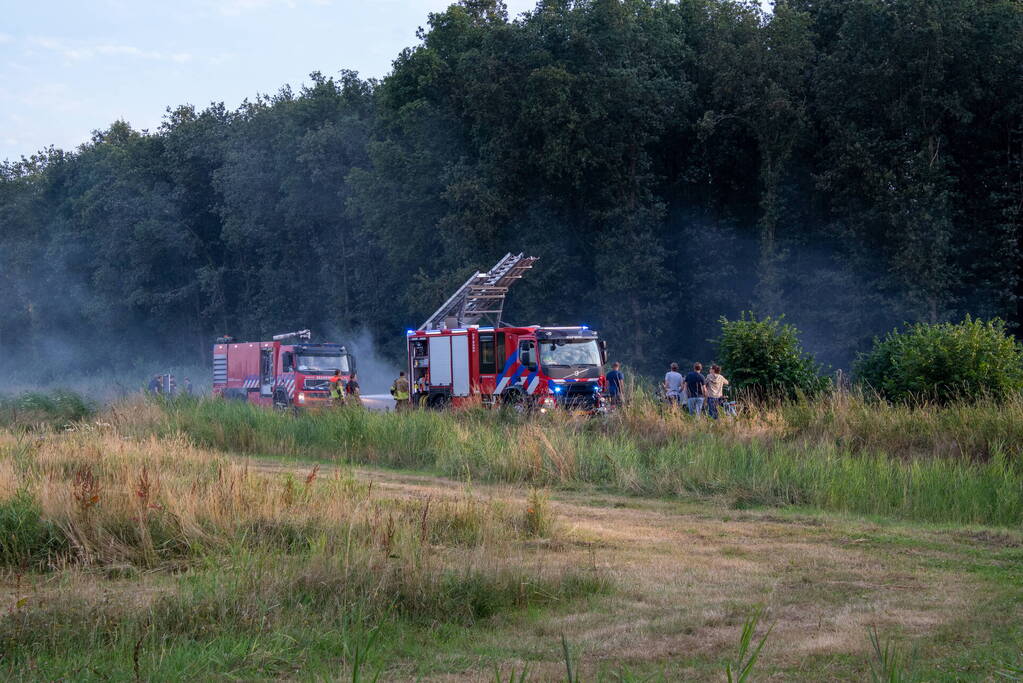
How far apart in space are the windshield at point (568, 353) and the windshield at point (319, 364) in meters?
11.9

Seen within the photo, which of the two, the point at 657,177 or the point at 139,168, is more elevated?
the point at 139,168

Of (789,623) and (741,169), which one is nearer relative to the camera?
(789,623)

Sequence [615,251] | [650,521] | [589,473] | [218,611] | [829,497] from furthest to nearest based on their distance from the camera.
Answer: [615,251] < [589,473] < [829,497] < [650,521] < [218,611]

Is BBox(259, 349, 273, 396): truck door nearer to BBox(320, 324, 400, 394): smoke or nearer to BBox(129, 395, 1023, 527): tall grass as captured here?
BBox(320, 324, 400, 394): smoke

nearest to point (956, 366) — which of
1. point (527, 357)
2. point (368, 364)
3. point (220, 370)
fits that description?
point (527, 357)

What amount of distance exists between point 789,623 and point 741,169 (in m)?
39.5

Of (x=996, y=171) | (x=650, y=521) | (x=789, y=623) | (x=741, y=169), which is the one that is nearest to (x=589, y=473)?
(x=650, y=521)

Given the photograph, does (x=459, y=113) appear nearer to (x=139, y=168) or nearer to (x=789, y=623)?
(x=139, y=168)

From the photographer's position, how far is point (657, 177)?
148ft

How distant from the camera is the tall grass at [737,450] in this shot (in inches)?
510

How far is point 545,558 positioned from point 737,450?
259 inches

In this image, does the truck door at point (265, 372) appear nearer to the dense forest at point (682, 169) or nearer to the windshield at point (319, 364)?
the windshield at point (319, 364)

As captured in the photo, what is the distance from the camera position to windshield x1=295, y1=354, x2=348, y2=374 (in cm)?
3772

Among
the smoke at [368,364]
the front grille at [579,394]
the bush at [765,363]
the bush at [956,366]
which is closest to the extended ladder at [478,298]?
the front grille at [579,394]
